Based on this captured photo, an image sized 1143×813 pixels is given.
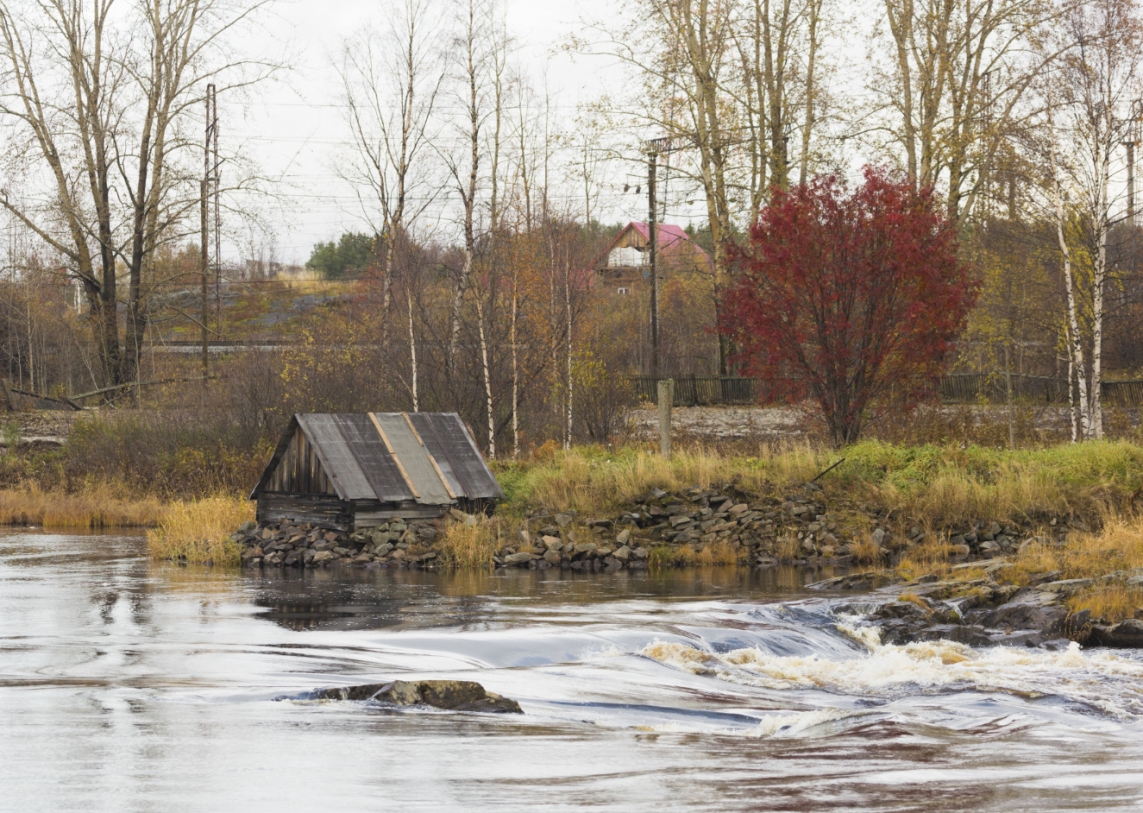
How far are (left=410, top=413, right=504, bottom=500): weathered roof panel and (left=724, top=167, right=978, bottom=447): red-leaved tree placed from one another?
22.3 feet

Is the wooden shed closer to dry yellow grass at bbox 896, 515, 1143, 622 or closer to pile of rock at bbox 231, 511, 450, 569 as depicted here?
pile of rock at bbox 231, 511, 450, 569

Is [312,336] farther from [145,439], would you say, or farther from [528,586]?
[528,586]

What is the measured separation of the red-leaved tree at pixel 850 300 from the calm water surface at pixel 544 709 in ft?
31.8

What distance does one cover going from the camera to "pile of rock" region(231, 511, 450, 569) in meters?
23.2

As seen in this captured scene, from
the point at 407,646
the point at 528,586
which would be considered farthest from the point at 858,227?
the point at 407,646

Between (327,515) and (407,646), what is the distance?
10.3m

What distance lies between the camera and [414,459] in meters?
24.7

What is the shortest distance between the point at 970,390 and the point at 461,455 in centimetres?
2422

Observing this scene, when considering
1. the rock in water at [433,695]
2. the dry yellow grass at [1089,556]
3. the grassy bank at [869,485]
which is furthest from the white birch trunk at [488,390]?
the rock in water at [433,695]

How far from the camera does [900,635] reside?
15.9 meters

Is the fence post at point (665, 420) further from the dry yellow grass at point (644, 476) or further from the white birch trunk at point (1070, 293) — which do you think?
the white birch trunk at point (1070, 293)

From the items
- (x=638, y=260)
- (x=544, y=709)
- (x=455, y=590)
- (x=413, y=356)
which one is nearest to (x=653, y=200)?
(x=413, y=356)

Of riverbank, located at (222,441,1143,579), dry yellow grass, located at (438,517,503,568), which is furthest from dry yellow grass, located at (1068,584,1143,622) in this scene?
dry yellow grass, located at (438,517,503,568)

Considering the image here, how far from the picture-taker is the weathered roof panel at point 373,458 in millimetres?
23703
